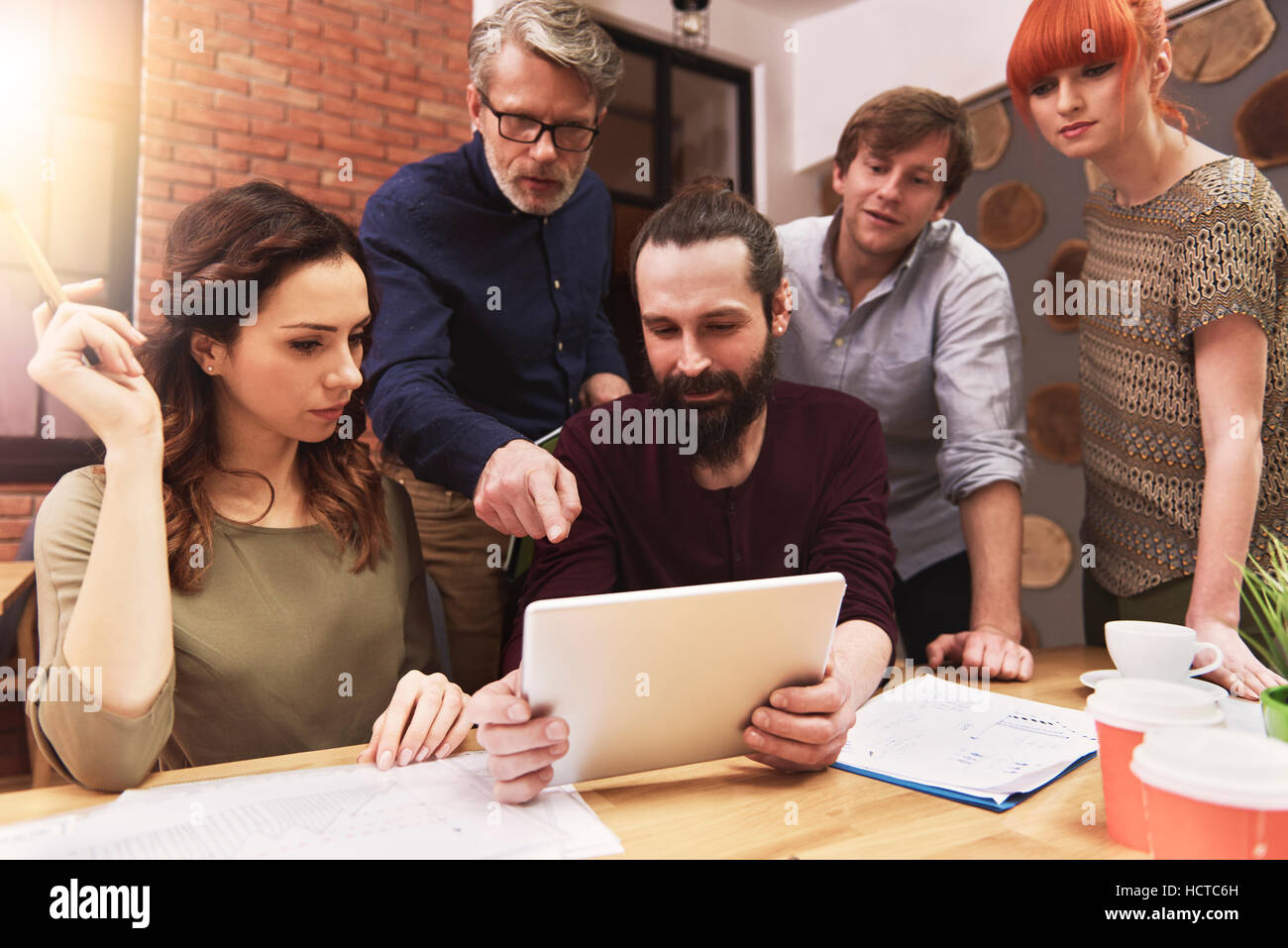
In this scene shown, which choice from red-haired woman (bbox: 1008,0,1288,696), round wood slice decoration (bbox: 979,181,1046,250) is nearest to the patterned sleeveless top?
red-haired woman (bbox: 1008,0,1288,696)

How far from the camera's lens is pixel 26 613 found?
111 inches

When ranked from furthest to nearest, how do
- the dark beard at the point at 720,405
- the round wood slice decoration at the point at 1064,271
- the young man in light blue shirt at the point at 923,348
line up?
the round wood slice decoration at the point at 1064,271, the young man in light blue shirt at the point at 923,348, the dark beard at the point at 720,405

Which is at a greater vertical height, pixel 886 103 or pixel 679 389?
pixel 886 103

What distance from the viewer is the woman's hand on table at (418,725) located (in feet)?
3.26

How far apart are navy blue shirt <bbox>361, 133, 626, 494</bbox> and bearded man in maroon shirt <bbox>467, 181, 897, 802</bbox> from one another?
27 cm

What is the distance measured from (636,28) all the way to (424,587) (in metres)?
3.98

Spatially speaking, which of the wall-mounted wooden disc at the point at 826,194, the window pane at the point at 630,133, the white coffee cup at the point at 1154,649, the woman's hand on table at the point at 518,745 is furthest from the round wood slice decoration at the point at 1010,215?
the woman's hand on table at the point at 518,745

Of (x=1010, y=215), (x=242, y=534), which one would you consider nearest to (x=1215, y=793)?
(x=242, y=534)

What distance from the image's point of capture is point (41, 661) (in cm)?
100

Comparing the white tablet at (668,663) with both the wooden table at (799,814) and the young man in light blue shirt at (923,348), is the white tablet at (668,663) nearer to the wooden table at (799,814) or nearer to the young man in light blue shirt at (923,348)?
the wooden table at (799,814)

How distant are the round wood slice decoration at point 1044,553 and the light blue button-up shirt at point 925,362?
1.75 metres

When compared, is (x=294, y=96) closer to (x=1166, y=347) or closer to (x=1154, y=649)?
(x=1166, y=347)
